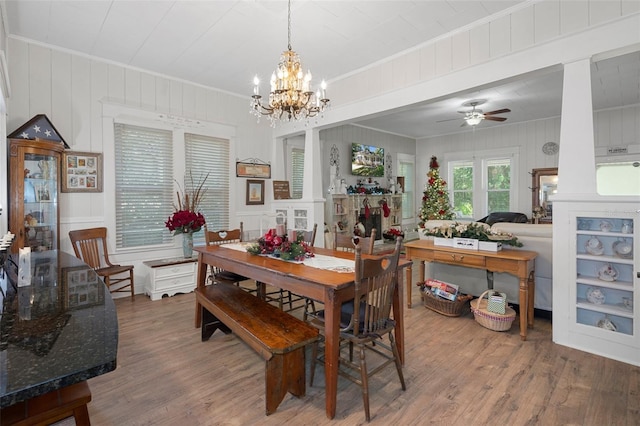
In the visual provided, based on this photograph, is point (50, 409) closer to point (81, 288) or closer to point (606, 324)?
point (81, 288)

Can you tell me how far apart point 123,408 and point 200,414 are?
517mm

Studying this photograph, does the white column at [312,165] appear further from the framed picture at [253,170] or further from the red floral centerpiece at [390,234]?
the red floral centerpiece at [390,234]

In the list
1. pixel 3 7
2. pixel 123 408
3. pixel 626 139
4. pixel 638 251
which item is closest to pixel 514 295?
pixel 638 251

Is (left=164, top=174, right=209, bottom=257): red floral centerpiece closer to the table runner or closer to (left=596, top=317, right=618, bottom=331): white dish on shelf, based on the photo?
the table runner

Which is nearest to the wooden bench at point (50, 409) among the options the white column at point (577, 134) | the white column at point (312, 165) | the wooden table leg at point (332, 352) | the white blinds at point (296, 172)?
the wooden table leg at point (332, 352)

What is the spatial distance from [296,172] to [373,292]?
4.55 metres

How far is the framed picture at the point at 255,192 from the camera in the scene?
18.6 feet

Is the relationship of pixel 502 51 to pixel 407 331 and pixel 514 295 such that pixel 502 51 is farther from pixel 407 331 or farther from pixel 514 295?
pixel 407 331

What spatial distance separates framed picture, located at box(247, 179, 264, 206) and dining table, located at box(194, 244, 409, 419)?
2.44m

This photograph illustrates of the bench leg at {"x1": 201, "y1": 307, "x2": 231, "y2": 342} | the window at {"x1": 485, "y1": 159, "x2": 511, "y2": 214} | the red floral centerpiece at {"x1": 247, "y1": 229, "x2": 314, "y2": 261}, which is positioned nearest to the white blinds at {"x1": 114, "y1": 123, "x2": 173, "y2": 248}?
the bench leg at {"x1": 201, "y1": 307, "x2": 231, "y2": 342}

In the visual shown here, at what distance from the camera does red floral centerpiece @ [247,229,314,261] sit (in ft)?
8.87

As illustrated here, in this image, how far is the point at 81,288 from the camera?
5.37 feet

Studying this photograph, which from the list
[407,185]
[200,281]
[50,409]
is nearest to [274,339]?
[50,409]

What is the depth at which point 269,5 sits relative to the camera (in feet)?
9.90
